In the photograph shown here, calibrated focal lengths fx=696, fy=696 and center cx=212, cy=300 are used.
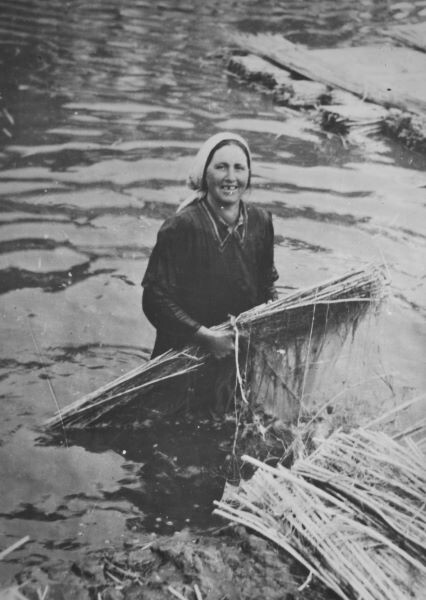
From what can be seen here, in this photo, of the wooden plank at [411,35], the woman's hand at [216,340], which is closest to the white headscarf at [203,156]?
the woman's hand at [216,340]

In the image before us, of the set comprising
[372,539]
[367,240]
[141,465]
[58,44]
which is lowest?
[141,465]

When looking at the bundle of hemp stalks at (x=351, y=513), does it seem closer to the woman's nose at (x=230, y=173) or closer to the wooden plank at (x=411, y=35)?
the woman's nose at (x=230, y=173)

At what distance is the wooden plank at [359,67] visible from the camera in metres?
5.90

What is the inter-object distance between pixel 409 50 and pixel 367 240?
2752 millimetres

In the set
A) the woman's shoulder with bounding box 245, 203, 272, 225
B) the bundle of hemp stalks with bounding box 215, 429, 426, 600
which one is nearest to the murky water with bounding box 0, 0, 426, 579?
the bundle of hemp stalks with bounding box 215, 429, 426, 600

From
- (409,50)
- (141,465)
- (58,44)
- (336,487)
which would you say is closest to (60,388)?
(141,465)

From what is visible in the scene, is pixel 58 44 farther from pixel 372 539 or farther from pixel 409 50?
pixel 372 539

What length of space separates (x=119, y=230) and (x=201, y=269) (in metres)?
1.77

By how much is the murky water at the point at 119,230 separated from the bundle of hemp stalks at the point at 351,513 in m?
0.69

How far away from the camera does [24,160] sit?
16.9 ft

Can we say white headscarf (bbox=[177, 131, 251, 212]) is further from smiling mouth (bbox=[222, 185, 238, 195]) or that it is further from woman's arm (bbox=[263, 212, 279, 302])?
woman's arm (bbox=[263, 212, 279, 302])

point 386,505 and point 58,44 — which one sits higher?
point 58,44

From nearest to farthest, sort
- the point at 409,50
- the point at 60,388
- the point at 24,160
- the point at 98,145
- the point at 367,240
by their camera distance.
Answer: the point at 60,388
the point at 367,240
the point at 24,160
the point at 98,145
the point at 409,50

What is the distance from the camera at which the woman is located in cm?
271
